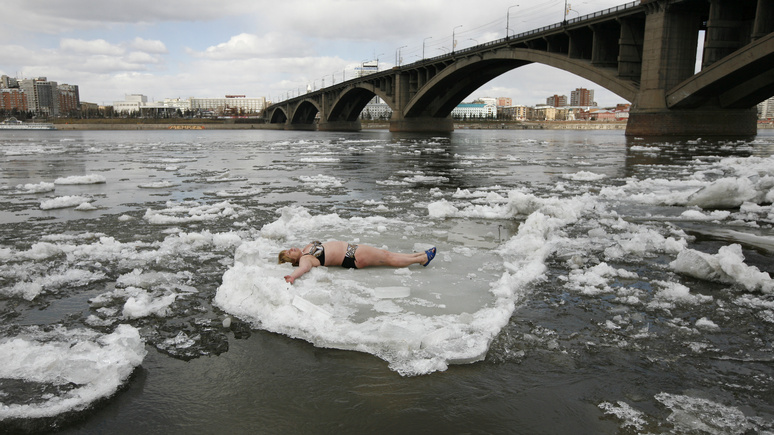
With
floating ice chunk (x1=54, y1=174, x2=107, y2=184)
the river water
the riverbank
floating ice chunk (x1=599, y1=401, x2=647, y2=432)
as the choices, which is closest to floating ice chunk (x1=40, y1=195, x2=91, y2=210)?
the river water

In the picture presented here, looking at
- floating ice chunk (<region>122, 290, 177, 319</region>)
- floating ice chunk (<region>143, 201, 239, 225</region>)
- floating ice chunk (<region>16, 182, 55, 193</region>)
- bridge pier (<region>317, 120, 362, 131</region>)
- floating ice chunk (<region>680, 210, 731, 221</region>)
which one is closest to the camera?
floating ice chunk (<region>122, 290, 177, 319</region>)

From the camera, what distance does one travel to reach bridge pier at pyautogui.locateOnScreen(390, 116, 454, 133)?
70.8m

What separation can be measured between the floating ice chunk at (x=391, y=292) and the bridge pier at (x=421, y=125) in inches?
2652

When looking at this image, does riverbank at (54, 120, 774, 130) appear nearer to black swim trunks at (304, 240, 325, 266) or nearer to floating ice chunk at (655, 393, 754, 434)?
black swim trunks at (304, 240, 325, 266)

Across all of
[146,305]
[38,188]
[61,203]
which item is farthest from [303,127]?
[146,305]

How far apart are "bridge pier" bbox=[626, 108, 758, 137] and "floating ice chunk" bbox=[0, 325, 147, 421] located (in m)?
42.5

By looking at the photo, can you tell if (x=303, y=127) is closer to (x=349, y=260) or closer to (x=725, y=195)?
(x=725, y=195)

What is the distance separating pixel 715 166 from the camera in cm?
1614

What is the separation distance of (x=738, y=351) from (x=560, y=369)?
1.23 m

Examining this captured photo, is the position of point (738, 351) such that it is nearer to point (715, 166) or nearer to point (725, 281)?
point (725, 281)

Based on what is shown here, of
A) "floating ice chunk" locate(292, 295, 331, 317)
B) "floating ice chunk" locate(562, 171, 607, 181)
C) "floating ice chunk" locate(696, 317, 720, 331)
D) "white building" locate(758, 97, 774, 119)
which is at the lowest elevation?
"floating ice chunk" locate(696, 317, 720, 331)

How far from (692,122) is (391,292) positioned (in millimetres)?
42339

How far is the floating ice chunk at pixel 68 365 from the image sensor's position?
2678 millimetres

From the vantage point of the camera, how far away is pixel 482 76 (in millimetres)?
62375
